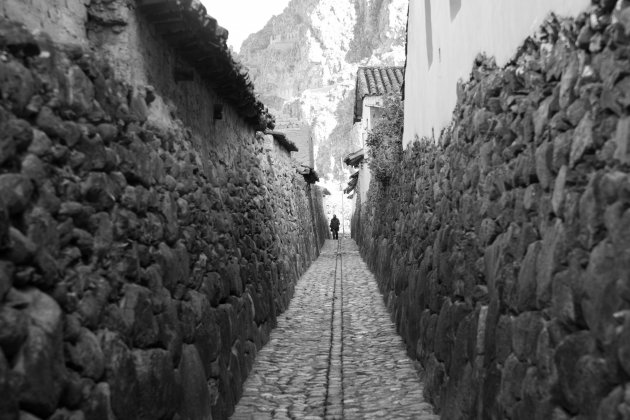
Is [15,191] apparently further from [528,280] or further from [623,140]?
[528,280]

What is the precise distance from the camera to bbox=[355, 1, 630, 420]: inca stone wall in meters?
2.74

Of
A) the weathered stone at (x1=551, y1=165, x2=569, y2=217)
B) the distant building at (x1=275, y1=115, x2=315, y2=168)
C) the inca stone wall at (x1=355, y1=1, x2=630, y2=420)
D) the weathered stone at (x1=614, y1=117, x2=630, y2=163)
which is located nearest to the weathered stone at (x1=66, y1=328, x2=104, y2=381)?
the inca stone wall at (x1=355, y1=1, x2=630, y2=420)

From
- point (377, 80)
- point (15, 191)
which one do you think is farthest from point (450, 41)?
point (377, 80)

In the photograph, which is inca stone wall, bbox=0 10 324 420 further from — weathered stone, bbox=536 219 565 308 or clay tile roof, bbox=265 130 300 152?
clay tile roof, bbox=265 130 300 152

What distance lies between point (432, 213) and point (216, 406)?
347 centimetres

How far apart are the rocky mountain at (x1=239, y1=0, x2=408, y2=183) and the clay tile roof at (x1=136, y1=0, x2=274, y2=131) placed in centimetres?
7544

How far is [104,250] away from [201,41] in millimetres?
3035

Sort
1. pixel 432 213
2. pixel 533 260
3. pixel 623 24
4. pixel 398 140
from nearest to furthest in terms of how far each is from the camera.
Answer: pixel 623 24 → pixel 533 260 → pixel 432 213 → pixel 398 140

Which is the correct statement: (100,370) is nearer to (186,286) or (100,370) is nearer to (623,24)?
(186,286)

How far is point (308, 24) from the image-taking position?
108 metres

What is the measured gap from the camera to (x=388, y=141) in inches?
584

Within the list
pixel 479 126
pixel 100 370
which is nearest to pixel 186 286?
pixel 100 370

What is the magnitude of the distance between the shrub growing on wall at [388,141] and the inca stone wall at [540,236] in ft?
23.4

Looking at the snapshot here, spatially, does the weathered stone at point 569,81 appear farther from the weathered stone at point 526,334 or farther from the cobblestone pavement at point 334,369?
the cobblestone pavement at point 334,369
